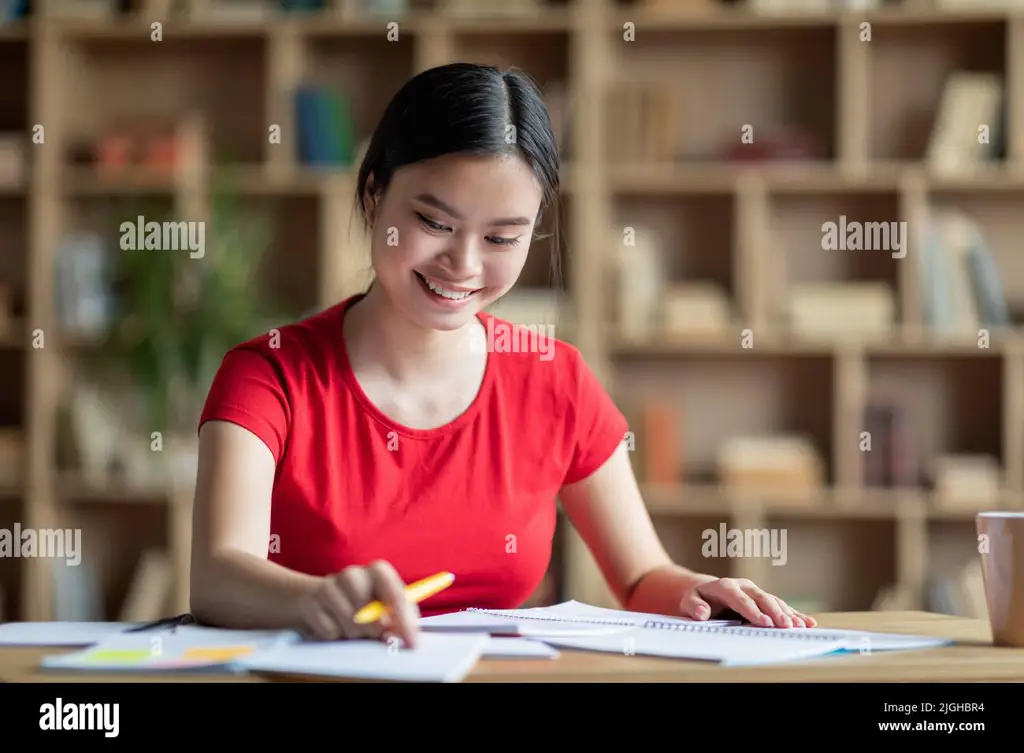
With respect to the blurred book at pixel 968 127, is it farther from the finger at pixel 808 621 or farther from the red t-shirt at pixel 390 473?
the finger at pixel 808 621

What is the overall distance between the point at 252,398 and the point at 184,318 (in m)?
2.22

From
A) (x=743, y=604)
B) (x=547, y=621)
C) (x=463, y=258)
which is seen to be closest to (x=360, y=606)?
(x=547, y=621)

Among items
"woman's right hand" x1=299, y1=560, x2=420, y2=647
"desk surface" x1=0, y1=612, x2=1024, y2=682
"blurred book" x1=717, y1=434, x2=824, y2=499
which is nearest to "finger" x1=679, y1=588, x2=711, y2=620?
"desk surface" x1=0, y1=612, x2=1024, y2=682

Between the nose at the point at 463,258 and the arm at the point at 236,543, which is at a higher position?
the nose at the point at 463,258

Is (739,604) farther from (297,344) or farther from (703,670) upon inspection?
(297,344)

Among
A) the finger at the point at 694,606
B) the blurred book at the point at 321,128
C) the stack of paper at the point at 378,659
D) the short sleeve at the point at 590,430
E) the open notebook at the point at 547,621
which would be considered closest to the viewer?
the stack of paper at the point at 378,659

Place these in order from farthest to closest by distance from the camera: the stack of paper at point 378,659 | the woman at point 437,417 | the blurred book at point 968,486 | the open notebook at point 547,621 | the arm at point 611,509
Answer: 1. the blurred book at point 968,486
2. the arm at point 611,509
3. the woman at point 437,417
4. the open notebook at point 547,621
5. the stack of paper at point 378,659

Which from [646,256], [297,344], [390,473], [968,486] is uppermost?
[646,256]

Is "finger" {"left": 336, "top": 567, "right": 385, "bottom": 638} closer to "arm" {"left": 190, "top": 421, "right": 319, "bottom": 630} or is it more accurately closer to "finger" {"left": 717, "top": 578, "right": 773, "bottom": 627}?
"arm" {"left": 190, "top": 421, "right": 319, "bottom": 630}

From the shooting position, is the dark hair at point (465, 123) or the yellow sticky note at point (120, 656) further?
the dark hair at point (465, 123)

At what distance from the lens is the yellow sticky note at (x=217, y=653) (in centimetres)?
87

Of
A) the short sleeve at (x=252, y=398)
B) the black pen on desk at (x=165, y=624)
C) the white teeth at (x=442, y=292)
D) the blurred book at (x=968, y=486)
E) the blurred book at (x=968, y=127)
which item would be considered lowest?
the blurred book at (x=968, y=486)

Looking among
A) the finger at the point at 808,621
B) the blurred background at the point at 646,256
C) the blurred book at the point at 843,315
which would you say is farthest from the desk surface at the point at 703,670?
the blurred book at the point at 843,315

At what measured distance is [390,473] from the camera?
1396mm
